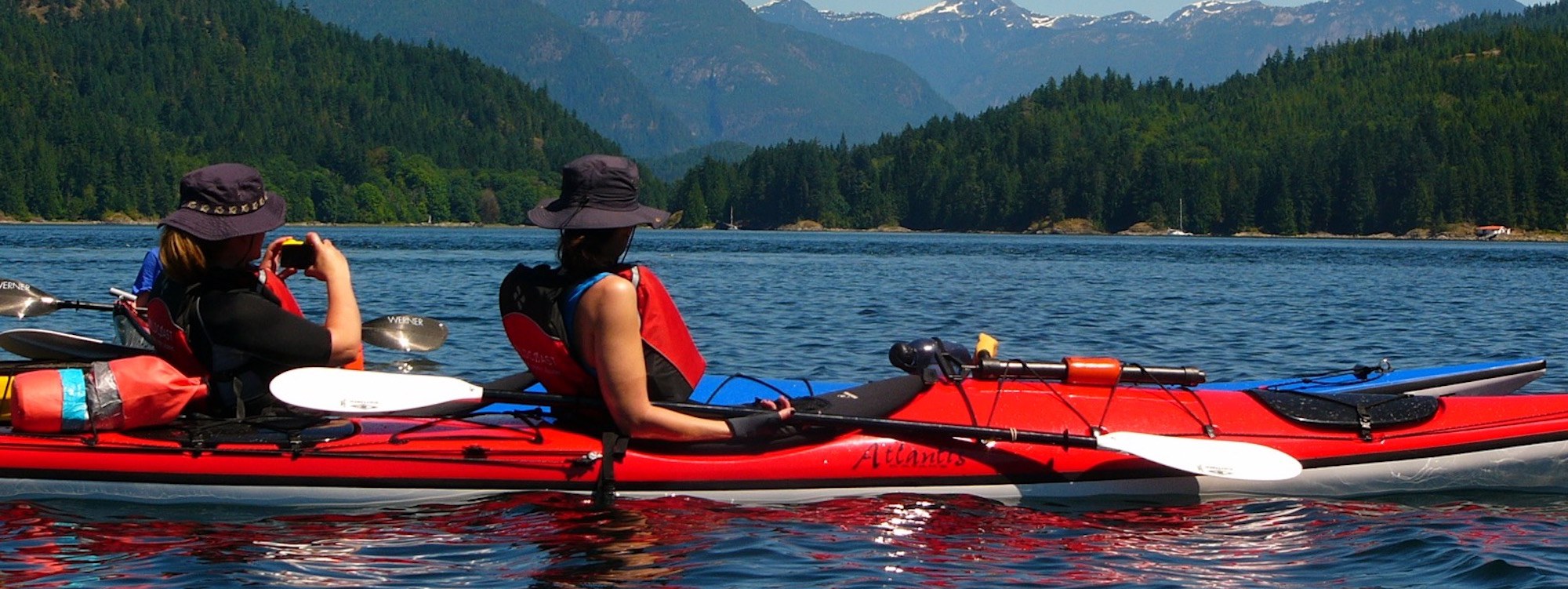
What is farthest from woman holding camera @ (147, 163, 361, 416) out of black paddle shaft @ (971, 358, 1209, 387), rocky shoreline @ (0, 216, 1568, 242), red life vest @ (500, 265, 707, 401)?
rocky shoreline @ (0, 216, 1568, 242)

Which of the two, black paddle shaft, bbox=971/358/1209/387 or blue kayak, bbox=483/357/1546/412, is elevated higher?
black paddle shaft, bbox=971/358/1209/387

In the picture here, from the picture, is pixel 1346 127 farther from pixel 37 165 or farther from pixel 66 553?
pixel 66 553

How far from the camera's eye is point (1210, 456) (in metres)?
9.07

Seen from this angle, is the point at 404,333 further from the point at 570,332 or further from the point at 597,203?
the point at 597,203

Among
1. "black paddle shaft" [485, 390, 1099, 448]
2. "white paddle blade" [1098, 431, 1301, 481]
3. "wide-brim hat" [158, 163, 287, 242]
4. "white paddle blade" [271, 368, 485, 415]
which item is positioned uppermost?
"wide-brim hat" [158, 163, 287, 242]

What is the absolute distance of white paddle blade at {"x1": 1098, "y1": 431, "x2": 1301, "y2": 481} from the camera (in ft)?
29.4

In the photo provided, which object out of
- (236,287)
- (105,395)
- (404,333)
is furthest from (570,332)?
(404,333)

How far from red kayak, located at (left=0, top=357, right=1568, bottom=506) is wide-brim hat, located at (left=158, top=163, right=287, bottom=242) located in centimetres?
81

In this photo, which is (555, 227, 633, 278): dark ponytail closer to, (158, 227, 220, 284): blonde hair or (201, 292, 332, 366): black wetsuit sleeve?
(201, 292, 332, 366): black wetsuit sleeve

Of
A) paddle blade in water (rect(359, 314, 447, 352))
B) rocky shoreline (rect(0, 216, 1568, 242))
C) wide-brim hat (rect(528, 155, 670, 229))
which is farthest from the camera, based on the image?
rocky shoreline (rect(0, 216, 1568, 242))

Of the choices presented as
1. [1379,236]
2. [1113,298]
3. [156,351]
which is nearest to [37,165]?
[1379,236]

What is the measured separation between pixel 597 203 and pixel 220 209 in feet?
6.06

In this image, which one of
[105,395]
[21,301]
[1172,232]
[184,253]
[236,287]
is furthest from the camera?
[1172,232]

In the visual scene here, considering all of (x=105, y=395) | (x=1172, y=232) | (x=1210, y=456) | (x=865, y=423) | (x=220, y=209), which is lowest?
(x=1172, y=232)
